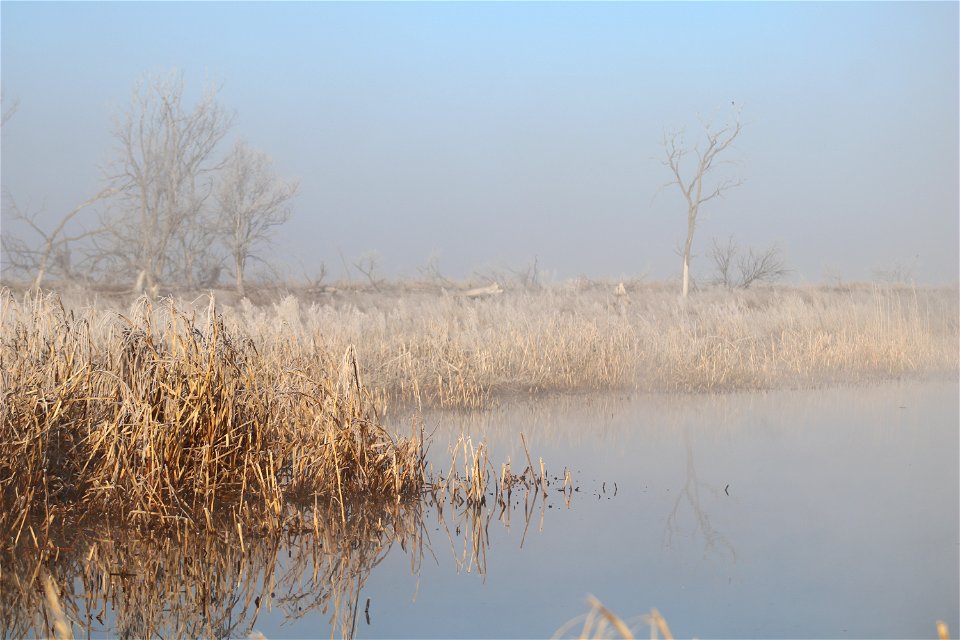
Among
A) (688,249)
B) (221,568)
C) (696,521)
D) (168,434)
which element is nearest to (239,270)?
(688,249)

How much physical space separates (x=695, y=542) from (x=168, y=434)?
277cm

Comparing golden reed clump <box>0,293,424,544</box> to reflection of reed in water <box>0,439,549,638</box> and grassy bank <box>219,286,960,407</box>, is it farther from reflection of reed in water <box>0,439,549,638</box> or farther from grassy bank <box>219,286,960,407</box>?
grassy bank <box>219,286,960,407</box>

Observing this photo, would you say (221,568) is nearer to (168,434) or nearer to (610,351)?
(168,434)

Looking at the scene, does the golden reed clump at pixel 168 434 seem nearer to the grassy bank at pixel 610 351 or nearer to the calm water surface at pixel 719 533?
the calm water surface at pixel 719 533

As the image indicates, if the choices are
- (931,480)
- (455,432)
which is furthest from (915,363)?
(455,432)

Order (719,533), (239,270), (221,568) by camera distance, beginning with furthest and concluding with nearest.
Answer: (239,270), (719,533), (221,568)

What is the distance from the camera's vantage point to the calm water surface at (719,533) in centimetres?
367

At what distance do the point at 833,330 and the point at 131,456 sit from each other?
10842 millimetres

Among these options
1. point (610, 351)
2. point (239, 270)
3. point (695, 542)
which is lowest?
point (695, 542)

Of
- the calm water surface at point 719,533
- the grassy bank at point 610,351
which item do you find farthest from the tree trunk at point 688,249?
the calm water surface at point 719,533

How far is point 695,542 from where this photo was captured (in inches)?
181

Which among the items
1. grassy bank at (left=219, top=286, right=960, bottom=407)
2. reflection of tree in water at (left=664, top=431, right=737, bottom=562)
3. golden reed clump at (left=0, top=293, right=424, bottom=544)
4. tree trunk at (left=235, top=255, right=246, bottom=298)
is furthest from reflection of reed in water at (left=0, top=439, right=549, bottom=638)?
tree trunk at (left=235, top=255, right=246, bottom=298)

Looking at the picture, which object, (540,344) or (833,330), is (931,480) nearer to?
(540,344)

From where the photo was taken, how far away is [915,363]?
12.0 m
